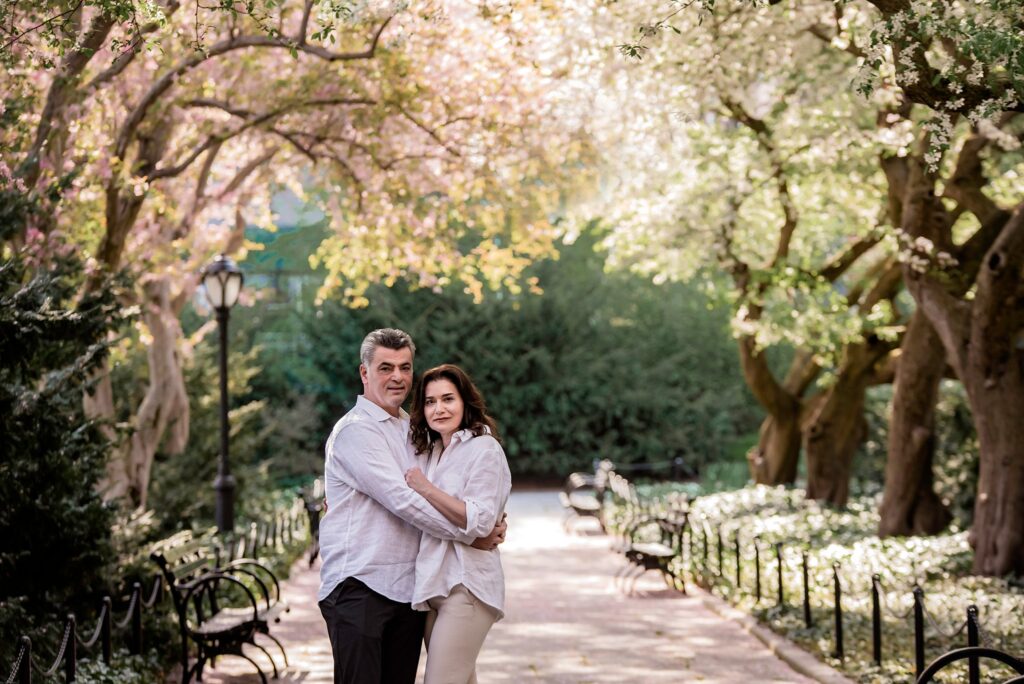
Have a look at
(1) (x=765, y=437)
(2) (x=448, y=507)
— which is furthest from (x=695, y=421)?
(2) (x=448, y=507)

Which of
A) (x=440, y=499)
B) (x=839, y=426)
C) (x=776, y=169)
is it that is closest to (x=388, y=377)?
(x=440, y=499)

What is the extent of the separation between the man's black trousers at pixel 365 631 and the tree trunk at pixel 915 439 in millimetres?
12401

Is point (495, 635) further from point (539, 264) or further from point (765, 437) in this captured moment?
point (539, 264)

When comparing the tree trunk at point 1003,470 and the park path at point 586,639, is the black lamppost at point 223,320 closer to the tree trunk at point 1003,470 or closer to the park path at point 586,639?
the park path at point 586,639

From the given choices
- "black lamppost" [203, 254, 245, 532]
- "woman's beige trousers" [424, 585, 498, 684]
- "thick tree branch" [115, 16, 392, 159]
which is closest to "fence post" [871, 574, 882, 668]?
"woman's beige trousers" [424, 585, 498, 684]

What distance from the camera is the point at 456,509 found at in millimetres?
5016

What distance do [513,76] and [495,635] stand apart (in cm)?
670

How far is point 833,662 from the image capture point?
9.48 metres

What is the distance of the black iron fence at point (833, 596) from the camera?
7074 millimetres

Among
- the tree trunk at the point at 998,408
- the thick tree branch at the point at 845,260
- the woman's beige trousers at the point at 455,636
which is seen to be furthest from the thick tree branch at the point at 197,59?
the thick tree branch at the point at 845,260

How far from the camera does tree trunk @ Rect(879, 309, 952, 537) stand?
648 inches

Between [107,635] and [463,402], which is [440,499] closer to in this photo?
[463,402]

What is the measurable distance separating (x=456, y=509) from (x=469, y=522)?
7cm

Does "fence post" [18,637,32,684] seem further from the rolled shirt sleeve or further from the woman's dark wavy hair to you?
the rolled shirt sleeve
